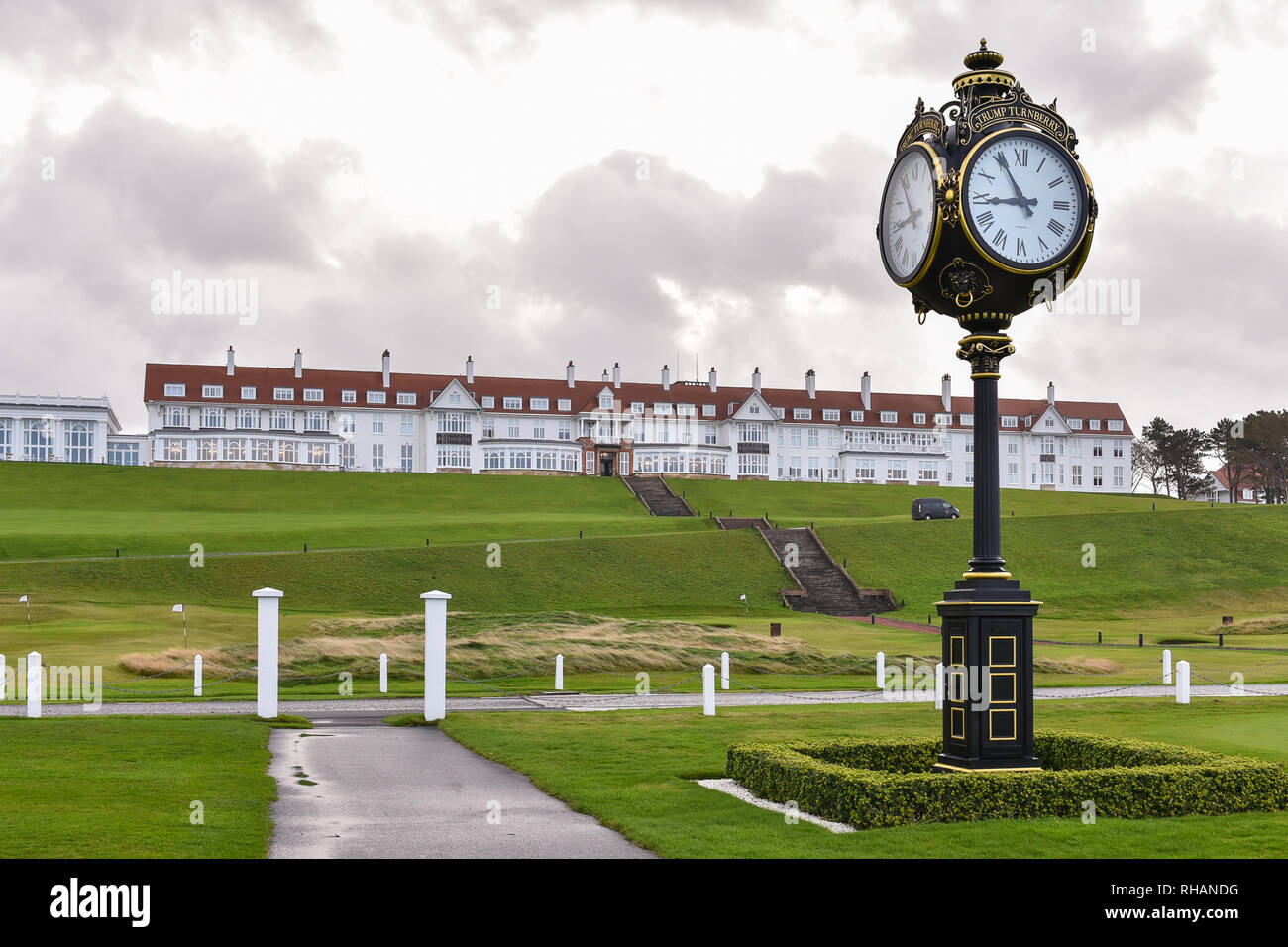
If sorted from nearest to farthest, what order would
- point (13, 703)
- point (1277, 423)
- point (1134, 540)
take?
1. point (13, 703)
2. point (1134, 540)
3. point (1277, 423)

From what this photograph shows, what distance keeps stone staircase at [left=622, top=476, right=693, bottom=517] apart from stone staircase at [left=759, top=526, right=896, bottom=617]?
62.8 ft

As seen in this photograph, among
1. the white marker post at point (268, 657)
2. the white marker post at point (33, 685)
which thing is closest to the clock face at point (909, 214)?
the white marker post at point (268, 657)

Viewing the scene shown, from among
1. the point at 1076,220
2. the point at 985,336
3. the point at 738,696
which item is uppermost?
the point at 1076,220

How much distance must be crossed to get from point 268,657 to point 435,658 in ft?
10.1

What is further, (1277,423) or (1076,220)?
(1277,423)

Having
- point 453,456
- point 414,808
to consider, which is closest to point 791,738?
point 414,808

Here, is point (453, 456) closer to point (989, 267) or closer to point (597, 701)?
point (597, 701)

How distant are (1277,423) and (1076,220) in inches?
4950

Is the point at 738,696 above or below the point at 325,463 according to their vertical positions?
below

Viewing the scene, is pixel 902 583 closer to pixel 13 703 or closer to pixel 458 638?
pixel 458 638

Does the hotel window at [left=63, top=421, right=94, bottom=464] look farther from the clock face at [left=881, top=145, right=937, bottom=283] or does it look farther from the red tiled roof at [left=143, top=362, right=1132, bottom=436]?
the clock face at [left=881, top=145, right=937, bottom=283]

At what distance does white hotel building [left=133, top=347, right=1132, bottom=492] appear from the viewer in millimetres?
114812
